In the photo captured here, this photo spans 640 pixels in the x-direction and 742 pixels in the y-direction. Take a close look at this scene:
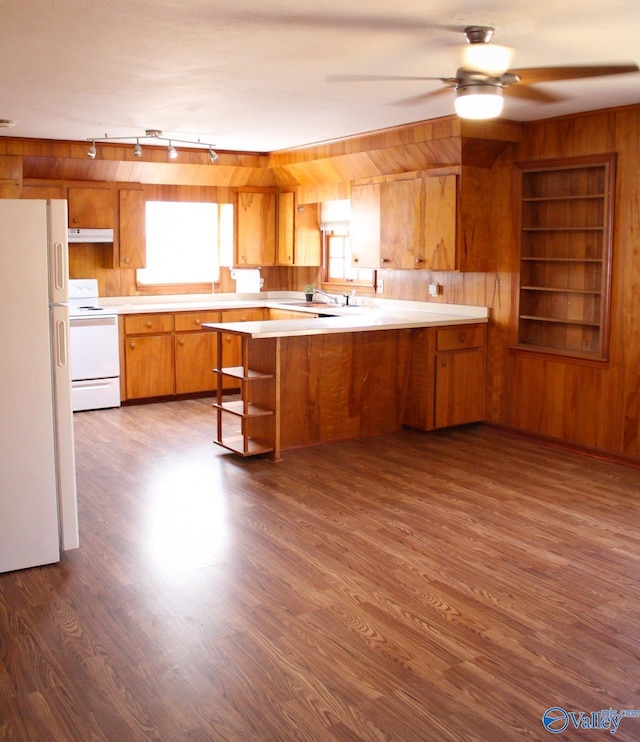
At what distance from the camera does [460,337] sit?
20.5 feet

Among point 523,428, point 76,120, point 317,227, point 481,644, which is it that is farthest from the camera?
point 317,227

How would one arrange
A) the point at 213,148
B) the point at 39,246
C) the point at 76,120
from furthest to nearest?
the point at 213,148
the point at 76,120
the point at 39,246

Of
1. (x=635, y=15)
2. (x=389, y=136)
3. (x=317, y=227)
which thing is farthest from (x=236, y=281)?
(x=635, y=15)

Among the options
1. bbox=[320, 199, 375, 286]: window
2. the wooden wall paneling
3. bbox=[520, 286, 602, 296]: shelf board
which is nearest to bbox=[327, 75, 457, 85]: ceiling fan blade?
the wooden wall paneling

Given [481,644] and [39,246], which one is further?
[39,246]

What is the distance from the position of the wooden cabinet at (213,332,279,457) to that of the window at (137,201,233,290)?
2697 mm

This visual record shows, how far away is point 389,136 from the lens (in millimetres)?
6293

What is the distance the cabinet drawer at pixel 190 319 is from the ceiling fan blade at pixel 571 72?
4.09 metres

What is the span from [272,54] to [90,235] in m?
4.07

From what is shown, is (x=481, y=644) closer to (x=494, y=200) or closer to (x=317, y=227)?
(x=494, y=200)

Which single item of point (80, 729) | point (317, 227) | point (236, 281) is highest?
point (317, 227)

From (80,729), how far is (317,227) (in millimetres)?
6328

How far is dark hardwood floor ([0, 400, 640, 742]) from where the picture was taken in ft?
8.26

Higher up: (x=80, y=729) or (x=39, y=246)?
(x=39, y=246)
